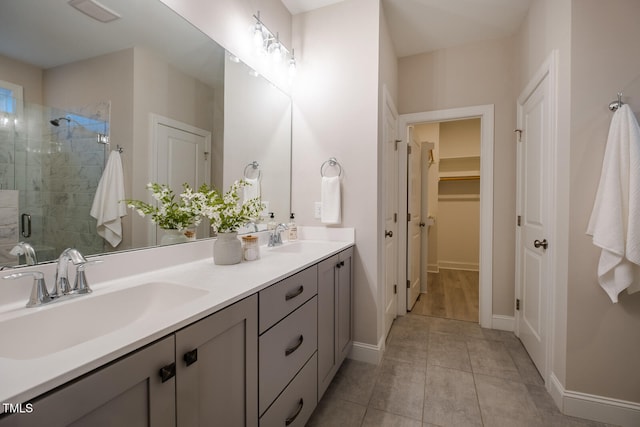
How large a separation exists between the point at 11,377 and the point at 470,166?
5660 mm

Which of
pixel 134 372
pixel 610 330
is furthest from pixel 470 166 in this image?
pixel 134 372

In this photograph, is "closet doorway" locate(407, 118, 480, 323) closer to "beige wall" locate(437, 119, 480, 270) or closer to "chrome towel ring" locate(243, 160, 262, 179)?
"beige wall" locate(437, 119, 480, 270)

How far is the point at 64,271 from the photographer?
88cm

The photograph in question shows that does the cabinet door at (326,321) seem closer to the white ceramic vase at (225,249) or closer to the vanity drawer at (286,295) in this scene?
the vanity drawer at (286,295)

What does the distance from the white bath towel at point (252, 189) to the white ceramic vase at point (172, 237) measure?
2.00 feet

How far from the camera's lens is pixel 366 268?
2125 mm

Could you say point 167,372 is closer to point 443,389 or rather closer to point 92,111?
point 92,111

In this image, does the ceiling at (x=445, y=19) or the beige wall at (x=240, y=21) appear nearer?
the beige wall at (x=240, y=21)

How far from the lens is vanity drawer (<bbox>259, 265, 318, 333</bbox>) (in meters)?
1.07

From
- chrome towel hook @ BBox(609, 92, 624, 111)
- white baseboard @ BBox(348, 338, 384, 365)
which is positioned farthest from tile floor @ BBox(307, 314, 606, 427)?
chrome towel hook @ BBox(609, 92, 624, 111)

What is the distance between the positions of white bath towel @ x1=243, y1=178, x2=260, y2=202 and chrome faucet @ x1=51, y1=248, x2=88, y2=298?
3.73 feet

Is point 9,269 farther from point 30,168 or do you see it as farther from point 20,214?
point 30,168

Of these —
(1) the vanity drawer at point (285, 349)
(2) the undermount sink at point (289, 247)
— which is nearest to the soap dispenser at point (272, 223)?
(2) the undermount sink at point (289, 247)

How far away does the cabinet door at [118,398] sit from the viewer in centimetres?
48
